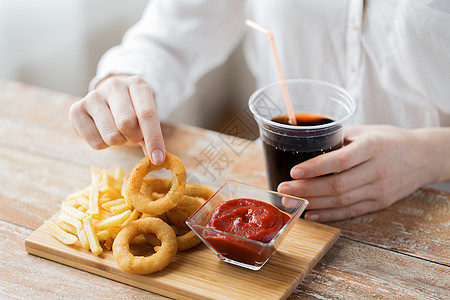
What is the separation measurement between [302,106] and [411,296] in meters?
0.62

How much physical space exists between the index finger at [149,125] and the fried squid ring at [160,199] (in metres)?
0.03

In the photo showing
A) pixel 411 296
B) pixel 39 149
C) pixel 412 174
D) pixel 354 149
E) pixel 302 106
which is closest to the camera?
pixel 411 296

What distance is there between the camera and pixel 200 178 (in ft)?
4.90

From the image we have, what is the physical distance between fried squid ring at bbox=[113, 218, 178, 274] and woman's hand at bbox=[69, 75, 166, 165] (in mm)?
141

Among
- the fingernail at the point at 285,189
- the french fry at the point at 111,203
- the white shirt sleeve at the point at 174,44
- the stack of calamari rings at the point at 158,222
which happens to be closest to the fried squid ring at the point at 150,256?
the stack of calamari rings at the point at 158,222

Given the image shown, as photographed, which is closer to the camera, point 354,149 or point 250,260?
point 250,260

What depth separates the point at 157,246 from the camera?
115 cm

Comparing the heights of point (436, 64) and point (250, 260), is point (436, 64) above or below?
above

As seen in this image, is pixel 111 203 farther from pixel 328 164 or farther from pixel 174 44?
pixel 174 44

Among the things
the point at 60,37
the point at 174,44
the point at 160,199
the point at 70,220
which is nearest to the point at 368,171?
the point at 160,199

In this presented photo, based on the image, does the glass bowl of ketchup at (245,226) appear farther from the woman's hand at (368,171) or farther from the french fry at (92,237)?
the french fry at (92,237)

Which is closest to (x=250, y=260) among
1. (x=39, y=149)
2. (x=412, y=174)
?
(x=412, y=174)

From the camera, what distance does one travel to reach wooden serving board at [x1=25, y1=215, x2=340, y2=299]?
3.49 ft

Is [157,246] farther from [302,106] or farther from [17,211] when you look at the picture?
[302,106]
